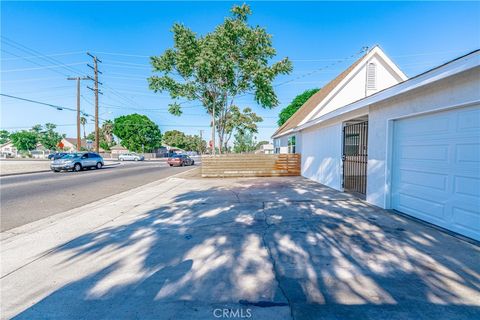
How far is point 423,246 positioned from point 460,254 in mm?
435

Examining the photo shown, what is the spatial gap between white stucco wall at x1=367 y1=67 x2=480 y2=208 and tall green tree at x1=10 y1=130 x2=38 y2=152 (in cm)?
10058

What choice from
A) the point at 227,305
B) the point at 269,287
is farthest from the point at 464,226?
the point at 227,305

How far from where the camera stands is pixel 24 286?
2703mm

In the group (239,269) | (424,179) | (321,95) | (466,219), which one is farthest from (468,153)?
(321,95)

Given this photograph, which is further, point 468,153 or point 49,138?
point 49,138

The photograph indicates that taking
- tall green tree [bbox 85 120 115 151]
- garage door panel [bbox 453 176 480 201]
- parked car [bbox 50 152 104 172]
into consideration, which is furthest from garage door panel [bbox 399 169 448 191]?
tall green tree [bbox 85 120 115 151]

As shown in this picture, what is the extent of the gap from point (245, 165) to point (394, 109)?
919 cm

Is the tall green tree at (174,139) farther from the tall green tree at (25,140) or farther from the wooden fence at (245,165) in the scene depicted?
the wooden fence at (245,165)

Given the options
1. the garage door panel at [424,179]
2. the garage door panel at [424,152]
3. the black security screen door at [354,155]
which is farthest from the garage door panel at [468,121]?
the black security screen door at [354,155]

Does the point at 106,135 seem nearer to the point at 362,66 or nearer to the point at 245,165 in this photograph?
the point at 245,165

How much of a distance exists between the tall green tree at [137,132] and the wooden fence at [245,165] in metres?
49.1

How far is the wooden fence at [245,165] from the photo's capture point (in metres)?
13.8

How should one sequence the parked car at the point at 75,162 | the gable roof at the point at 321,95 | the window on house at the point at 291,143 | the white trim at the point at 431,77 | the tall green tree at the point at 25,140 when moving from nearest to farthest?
1. the white trim at the point at 431,77
2. the gable roof at the point at 321,95
3. the window on house at the point at 291,143
4. the parked car at the point at 75,162
5. the tall green tree at the point at 25,140

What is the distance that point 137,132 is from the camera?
56.3m
